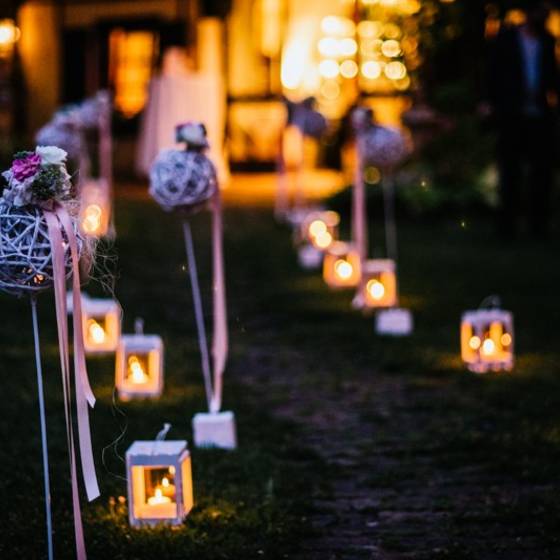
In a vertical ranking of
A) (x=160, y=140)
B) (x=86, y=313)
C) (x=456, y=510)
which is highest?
(x=160, y=140)

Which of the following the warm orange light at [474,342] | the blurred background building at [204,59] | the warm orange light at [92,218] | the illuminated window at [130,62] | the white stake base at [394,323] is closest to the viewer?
the warm orange light at [474,342]

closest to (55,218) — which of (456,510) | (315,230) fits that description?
(456,510)

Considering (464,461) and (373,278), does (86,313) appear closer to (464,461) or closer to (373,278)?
(373,278)

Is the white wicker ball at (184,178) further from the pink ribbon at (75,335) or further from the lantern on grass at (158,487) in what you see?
the pink ribbon at (75,335)

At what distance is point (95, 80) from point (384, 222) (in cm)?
863

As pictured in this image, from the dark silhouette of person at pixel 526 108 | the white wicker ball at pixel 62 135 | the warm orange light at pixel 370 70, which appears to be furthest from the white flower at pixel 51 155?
the warm orange light at pixel 370 70

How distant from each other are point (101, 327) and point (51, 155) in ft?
12.9

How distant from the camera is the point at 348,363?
25.7ft

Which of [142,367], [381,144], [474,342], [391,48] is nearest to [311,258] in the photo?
[381,144]

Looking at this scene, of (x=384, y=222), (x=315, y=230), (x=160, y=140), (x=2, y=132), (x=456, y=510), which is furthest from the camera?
(x=2, y=132)

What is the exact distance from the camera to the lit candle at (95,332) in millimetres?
7832

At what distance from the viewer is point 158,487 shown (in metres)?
4.85

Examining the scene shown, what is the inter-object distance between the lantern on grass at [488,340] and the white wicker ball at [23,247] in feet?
12.2

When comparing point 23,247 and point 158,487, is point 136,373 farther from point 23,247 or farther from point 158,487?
point 23,247
